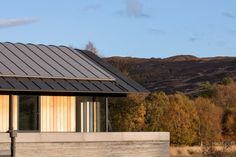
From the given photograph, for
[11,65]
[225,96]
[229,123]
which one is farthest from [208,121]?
[11,65]

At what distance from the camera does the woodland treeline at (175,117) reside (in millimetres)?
66438

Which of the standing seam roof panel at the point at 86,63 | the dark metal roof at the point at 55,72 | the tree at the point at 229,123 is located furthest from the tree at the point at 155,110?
the dark metal roof at the point at 55,72

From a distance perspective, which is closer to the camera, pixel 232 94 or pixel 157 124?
pixel 157 124

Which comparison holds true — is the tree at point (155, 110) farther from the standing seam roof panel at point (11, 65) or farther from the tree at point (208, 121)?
the standing seam roof panel at point (11, 65)

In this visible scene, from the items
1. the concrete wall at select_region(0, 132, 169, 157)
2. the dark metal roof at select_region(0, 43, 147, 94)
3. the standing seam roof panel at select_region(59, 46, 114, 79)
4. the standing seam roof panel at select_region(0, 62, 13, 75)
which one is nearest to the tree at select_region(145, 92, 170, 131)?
the standing seam roof panel at select_region(59, 46, 114, 79)

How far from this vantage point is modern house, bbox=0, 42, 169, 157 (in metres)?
28.8

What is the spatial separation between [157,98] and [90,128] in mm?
44801

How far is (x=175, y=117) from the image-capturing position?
250ft

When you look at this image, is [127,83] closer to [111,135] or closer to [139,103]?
[111,135]

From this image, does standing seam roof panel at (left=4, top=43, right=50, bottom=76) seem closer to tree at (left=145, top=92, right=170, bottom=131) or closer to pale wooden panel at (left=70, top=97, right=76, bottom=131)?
pale wooden panel at (left=70, top=97, right=76, bottom=131)

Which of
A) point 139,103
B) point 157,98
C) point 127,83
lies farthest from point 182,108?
point 127,83

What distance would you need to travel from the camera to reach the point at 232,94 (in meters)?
106

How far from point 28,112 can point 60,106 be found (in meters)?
1.52

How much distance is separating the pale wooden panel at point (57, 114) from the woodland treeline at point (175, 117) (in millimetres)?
30773
